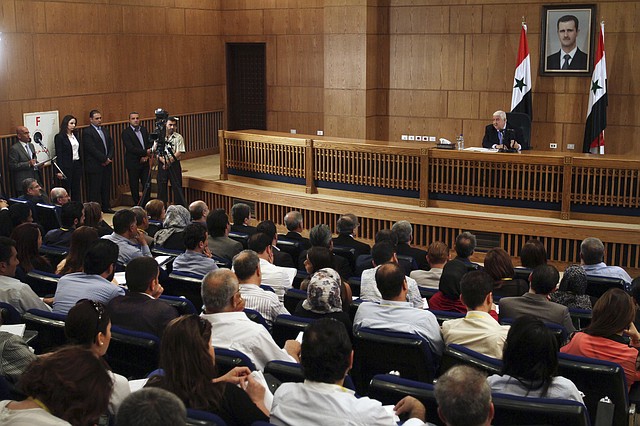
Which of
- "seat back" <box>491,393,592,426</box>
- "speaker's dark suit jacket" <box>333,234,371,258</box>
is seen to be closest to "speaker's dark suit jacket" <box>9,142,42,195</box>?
"speaker's dark suit jacket" <box>333,234,371,258</box>

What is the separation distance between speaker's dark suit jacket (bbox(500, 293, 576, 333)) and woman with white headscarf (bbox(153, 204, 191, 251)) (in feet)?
9.41

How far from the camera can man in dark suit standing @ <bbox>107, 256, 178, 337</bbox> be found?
3852 millimetres

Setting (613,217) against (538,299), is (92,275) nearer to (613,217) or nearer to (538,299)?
(538,299)

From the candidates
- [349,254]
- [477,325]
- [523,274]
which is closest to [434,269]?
[523,274]

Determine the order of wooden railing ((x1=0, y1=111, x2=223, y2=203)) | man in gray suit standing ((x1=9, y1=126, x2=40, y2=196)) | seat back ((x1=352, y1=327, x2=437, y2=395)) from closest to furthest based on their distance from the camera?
seat back ((x1=352, y1=327, x2=437, y2=395)) → man in gray suit standing ((x1=9, y1=126, x2=40, y2=196)) → wooden railing ((x1=0, y1=111, x2=223, y2=203))

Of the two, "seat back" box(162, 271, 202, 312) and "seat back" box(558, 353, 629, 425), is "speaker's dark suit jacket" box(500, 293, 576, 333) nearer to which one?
"seat back" box(558, 353, 629, 425)

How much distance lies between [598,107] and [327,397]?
850cm

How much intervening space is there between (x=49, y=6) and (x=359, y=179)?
4870 mm

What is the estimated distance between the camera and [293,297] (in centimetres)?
461

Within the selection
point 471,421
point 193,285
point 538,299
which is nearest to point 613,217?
point 538,299

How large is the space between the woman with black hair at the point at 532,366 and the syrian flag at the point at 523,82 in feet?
26.1

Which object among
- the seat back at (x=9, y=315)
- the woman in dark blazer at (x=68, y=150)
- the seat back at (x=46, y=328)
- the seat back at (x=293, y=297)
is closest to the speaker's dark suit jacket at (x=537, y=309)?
the seat back at (x=293, y=297)

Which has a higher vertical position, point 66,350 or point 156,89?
point 156,89

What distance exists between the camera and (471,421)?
2393 millimetres
